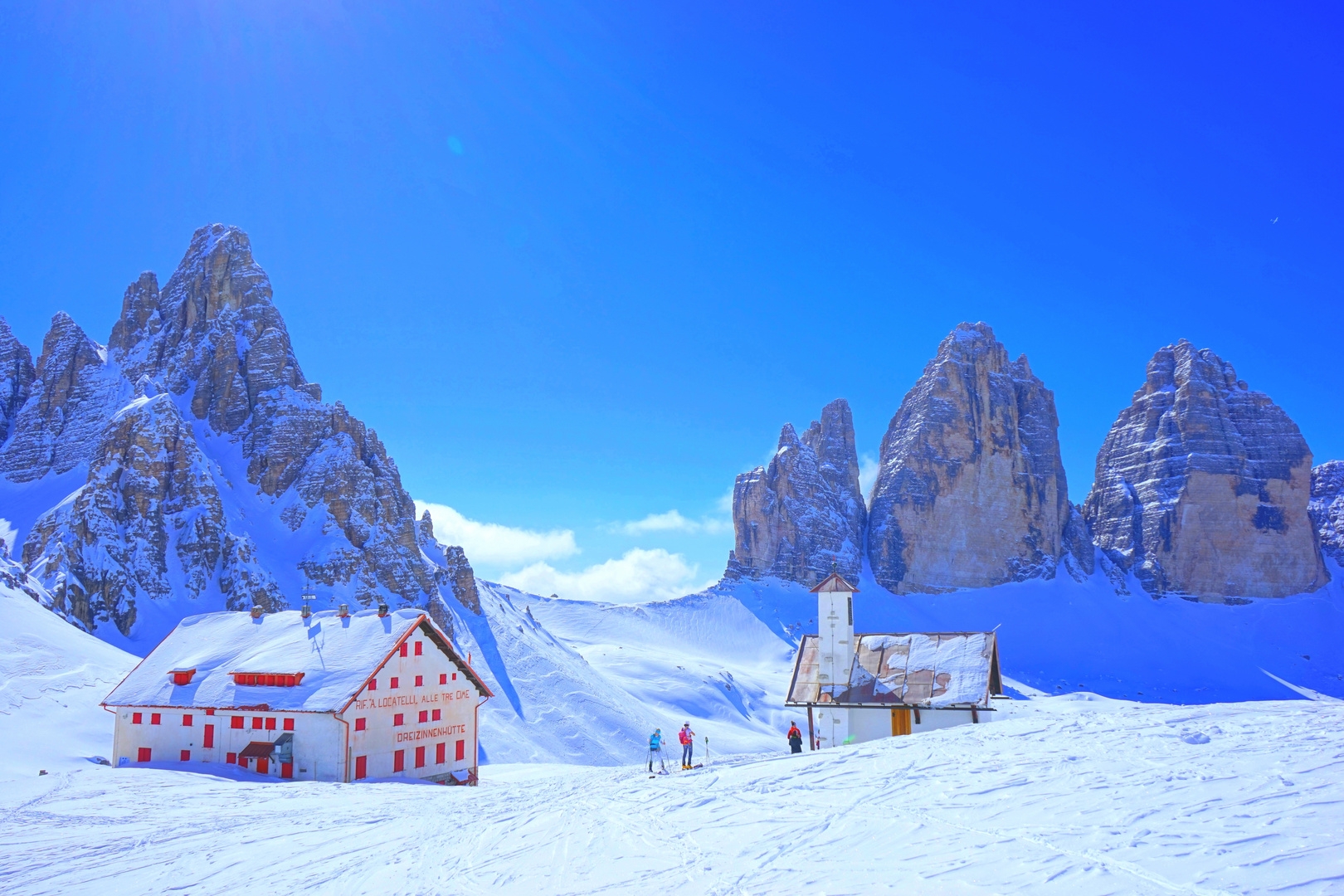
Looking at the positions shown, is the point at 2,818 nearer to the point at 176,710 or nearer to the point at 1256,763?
the point at 176,710

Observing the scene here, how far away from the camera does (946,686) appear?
28.9 metres

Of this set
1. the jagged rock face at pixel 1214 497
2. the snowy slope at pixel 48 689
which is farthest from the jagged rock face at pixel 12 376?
the jagged rock face at pixel 1214 497

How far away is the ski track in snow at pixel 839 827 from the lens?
8.59 metres

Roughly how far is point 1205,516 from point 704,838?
14483 cm

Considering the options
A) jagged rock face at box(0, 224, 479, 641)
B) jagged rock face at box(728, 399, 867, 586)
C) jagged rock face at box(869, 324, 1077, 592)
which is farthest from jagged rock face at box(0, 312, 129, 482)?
jagged rock face at box(869, 324, 1077, 592)

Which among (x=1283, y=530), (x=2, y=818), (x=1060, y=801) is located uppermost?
(x=1283, y=530)

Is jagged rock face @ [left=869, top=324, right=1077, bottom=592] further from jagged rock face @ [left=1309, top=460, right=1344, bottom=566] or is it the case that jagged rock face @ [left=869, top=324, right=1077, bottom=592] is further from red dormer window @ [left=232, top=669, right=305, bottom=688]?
red dormer window @ [left=232, top=669, right=305, bottom=688]

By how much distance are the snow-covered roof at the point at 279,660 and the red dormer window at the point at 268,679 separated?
0.23 feet

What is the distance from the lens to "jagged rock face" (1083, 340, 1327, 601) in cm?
12838

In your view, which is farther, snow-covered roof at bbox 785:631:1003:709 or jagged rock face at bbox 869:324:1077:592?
jagged rock face at bbox 869:324:1077:592

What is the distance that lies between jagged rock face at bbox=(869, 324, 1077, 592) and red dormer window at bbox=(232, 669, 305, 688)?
11140 cm

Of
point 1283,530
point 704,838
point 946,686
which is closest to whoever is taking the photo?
point 704,838

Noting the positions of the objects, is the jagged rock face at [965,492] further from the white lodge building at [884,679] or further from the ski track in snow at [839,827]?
the ski track in snow at [839,827]

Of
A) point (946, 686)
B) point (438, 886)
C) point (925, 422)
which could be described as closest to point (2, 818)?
point (438, 886)
